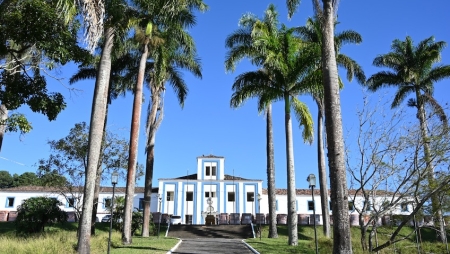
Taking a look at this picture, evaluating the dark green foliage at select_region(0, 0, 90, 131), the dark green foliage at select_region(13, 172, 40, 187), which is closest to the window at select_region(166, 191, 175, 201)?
the dark green foliage at select_region(13, 172, 40, 187)

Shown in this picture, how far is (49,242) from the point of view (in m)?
11.5

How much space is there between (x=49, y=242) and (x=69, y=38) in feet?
19.4

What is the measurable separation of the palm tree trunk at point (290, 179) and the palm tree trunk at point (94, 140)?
340 inches

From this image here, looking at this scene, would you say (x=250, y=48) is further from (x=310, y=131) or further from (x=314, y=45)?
(x=310, y=131)

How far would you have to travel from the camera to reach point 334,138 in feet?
32.2

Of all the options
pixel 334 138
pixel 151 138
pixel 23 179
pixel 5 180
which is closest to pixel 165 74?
pixel 151 138

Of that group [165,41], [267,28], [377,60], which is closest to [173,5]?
[165,41]

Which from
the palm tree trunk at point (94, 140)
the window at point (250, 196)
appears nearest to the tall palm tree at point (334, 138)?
the palm tree trunk at point (94, 140)

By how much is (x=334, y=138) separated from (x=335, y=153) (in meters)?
0.40

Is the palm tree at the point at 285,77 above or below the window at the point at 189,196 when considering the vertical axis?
above

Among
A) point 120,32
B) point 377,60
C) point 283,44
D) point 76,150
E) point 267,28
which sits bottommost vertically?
point 76,150

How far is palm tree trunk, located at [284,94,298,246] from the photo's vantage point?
16.8 meters

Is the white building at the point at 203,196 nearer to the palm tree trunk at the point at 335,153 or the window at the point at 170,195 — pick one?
the window at the point at 170,195

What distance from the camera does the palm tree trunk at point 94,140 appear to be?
1148 centimetres
